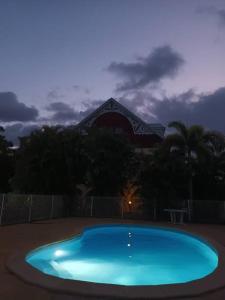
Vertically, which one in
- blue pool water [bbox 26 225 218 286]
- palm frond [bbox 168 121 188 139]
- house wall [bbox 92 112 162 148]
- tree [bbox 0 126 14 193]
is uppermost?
house wall [bbox 92 112 162 148]

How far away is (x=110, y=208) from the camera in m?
24.8

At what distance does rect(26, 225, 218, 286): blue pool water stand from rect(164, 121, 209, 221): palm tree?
650 cm

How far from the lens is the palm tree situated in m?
23.4

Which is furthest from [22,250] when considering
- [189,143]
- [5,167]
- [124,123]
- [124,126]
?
[124,123]

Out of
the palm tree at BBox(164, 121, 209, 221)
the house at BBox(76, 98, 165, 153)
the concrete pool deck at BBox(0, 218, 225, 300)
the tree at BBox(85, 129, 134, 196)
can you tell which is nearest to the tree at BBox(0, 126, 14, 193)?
the house at BBox(76, 98, 165, 153)

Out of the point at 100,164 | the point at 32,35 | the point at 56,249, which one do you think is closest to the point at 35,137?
the point at 100,164

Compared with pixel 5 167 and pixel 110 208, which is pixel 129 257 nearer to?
pixel 110 208

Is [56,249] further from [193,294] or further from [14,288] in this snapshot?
[193,294]

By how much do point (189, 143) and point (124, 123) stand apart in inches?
474

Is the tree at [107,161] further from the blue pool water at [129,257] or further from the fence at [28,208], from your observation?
the blue pool water at [129,257]

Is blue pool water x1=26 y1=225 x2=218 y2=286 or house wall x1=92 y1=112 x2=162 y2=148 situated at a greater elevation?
house wall x1=92 y1=112 x2=162 y2=148

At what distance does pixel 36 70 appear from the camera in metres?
17.2

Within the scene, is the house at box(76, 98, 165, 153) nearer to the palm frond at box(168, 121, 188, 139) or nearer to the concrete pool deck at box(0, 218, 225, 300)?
the palm frond at box(168, 121, 188, 139)

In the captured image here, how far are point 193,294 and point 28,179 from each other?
1966cm
